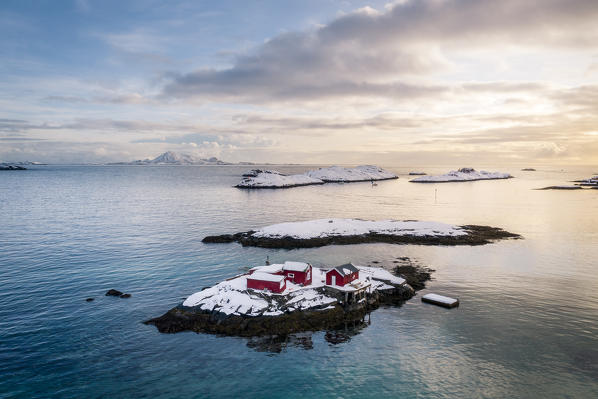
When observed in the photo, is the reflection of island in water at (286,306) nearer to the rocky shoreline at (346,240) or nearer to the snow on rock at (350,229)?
the rocky shoreline at (346,240)

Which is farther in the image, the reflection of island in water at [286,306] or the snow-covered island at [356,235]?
the snow-covered island at [356,235]

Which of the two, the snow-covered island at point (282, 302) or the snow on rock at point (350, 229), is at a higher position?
the snow on rock at point (350, 229)

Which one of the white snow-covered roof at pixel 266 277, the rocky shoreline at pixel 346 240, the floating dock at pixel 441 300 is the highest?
the white snow-covered roof at pixel 266 277

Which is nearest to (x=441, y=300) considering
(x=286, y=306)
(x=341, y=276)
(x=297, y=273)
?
(x=341, y=276)

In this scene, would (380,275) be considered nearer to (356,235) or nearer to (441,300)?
(441,300)

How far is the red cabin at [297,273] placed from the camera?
4275cm

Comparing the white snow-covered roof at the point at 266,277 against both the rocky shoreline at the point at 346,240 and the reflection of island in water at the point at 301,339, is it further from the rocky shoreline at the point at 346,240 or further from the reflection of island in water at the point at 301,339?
the rocky shoreline at the point at 346,240

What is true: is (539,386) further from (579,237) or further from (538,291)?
(579,237)

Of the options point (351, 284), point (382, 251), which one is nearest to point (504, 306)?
point (351, 284)

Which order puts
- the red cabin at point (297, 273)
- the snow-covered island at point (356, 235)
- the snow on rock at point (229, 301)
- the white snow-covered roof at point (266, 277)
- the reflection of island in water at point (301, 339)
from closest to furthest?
the reflection of island in water at point (301, 339) < the snow on rock at point (229, 301) < the white snow-covered roof at point (266, 277) < the red cabin at point (297, 273) < the snow-covered island at point (356, 235)

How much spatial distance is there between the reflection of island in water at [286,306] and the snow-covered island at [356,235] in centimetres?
2485

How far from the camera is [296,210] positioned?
379 ft

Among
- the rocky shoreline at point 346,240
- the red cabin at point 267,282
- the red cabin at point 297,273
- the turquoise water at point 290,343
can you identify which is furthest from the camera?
the rocky shoreline at point 346,240

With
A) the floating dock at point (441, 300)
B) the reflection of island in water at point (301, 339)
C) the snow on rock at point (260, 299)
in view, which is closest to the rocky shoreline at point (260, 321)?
the snow on rock at point (260, 299)
